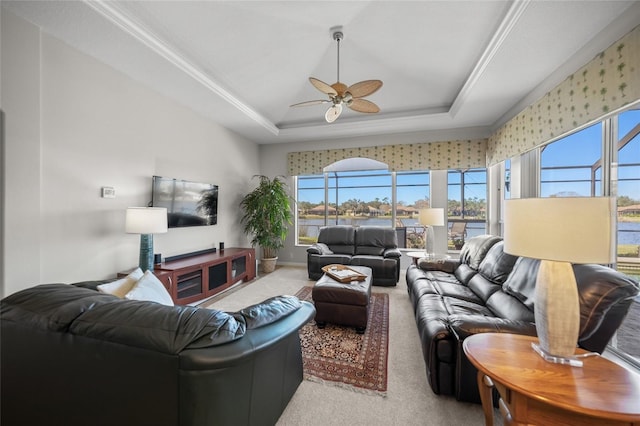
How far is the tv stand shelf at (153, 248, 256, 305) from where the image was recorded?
2861 millimetres

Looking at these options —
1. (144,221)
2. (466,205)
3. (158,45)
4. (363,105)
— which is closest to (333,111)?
(363,105)

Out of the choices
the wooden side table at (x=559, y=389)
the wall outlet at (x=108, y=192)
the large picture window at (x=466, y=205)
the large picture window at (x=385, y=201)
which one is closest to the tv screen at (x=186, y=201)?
the wall outlet at (x=108, y=192)

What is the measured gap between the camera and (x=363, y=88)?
262 cm

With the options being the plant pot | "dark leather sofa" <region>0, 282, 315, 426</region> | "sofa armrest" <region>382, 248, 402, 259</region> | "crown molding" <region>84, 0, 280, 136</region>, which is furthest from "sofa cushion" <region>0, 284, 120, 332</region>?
the plant pot

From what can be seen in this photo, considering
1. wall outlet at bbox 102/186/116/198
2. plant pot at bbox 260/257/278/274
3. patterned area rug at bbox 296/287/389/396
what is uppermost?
wall outlet at bbox 102/186/116/198

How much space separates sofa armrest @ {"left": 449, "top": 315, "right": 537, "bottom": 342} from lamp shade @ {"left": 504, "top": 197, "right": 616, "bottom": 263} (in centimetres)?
65

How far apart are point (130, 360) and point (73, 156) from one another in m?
2.51

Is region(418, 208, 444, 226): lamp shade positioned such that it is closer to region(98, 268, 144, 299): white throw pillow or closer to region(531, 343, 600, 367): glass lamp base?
region(531, 343, 600, 367): glass lamp base

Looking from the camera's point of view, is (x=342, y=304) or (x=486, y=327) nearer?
(x=486, y=327)

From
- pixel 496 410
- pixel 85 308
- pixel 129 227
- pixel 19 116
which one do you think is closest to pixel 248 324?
pixel 85 308

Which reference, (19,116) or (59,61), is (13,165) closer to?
(19,116)

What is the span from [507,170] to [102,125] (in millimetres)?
5607

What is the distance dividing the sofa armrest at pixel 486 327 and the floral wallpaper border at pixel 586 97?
185 centimetres

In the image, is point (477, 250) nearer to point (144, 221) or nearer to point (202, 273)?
point (202, 273)
